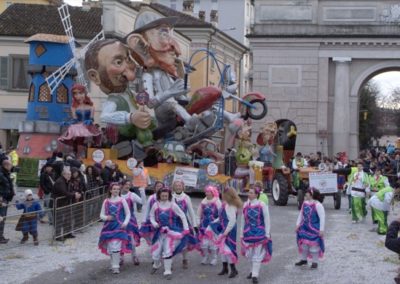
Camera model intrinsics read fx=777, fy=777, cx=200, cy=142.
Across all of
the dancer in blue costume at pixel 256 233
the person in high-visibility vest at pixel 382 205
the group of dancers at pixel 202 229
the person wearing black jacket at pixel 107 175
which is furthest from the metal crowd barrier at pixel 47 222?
the person in high-visibility vest at pixel 382 205

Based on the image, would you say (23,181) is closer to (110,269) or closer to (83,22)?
(110,269)

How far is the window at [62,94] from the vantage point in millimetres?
31781

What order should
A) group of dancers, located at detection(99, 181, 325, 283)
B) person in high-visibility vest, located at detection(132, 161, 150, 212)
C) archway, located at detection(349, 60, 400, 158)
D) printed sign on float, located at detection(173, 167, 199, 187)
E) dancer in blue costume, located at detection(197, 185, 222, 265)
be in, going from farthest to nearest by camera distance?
archway, located at detection(349, 60, 400, 158) → printed sign on float, located at detection(173, 167, 199, 187) → person in high-visibility vest, located at detection(132, 161, 150, 212) → dancer in blue costume, located at detection(197, 185, 222, 265) → group of dancers, located at detection(99, 181, 325, 283)

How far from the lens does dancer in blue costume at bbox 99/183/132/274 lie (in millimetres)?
Answer: 13648

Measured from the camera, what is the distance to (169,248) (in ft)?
43.9

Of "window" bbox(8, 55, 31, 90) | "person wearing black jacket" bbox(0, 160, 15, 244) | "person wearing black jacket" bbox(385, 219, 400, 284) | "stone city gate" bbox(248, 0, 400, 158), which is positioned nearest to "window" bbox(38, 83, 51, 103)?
"stone city gate" bbox(248, 0, 400, 158)

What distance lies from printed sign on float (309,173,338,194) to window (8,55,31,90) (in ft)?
84.7

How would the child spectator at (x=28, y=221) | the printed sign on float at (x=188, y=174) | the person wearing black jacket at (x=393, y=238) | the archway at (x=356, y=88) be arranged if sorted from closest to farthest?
the person wearing black jacket at (x=393, y=238) < the child spectator at (x=28, y=221) < the printed sign on float at (x=188, y=174) < the archway at (x=356, y=88)

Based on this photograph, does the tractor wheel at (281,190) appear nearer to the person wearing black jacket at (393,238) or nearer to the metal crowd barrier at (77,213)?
the metal crowd barrier at (77,213)

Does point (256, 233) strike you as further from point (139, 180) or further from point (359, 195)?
point (139, 180)

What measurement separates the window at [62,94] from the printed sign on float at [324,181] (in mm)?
12182

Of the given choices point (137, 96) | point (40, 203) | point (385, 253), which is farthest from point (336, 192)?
point (40, 203)

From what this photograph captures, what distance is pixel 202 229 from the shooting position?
14406 mm

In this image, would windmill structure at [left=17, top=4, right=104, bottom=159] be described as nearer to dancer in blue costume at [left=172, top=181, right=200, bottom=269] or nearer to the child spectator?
Answer: the child spectator
